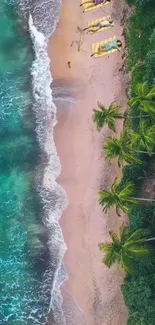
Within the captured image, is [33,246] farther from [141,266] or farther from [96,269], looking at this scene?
[141,266]

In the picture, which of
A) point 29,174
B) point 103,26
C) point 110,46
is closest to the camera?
point 29,174

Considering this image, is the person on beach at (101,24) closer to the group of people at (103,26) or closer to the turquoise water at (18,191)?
the group of people at (103,26)

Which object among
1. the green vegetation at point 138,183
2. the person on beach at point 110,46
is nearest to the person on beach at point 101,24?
the person on beach at point 110,46

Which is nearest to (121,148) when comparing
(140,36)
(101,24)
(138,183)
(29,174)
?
(138,183)

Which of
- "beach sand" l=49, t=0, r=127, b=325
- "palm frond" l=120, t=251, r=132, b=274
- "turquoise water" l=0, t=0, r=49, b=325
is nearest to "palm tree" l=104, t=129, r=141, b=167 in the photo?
"palm frond" l=120, t=251, r=132, b=274

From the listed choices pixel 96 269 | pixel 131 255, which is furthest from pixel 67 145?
pixel 131 255

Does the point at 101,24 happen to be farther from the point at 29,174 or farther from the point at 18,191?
the point at 18,191

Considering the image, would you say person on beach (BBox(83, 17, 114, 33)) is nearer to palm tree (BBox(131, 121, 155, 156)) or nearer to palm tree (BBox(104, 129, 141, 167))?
palm tree (BBox(104, 129, 141, 167))
